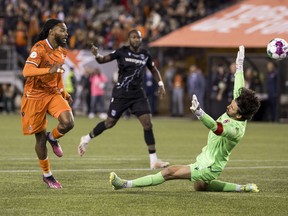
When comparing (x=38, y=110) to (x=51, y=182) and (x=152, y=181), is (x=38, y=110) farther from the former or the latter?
(x=152, y=181)

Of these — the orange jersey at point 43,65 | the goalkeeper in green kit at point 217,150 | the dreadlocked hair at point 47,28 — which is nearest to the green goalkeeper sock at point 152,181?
the goalkeeper in green kit at point 217,150

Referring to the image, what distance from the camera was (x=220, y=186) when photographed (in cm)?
1237

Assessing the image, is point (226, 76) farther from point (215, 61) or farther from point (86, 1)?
point (86, 1)

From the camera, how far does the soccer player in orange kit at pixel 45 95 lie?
12961mm

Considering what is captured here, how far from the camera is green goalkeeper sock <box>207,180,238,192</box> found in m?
12.3

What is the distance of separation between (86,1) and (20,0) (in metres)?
2.94

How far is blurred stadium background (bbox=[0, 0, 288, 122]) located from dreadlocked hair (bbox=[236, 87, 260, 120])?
68.7ft

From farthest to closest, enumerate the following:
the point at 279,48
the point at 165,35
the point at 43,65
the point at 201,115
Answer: the point at 165,35 < the point at 279,48 < the point at 43,65 < the point at 201,115

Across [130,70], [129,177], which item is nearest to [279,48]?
[129,177]

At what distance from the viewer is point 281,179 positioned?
563 inches

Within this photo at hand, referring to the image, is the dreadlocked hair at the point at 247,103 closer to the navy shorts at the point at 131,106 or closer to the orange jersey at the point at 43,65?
the orange jersey at the point at 43,65

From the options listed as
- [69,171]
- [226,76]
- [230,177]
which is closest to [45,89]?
[69,171]

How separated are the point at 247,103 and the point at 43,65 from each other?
308 cm

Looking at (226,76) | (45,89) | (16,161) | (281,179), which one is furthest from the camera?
(226,76)
